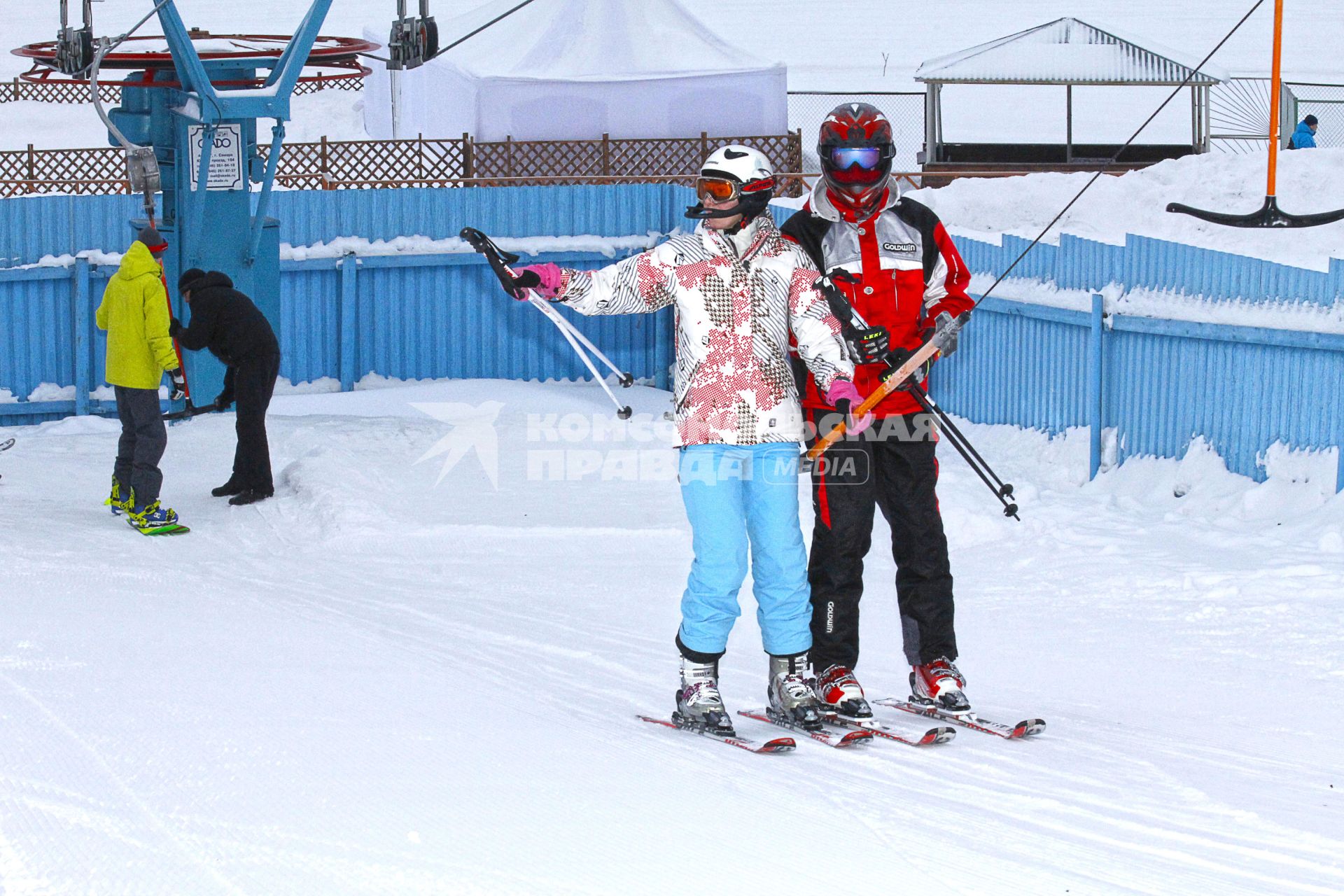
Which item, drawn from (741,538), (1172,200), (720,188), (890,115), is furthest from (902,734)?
(890,115)

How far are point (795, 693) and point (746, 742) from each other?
255mm

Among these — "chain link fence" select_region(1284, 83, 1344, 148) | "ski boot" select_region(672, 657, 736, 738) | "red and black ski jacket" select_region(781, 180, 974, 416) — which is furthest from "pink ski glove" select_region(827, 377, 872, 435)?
"chain link fence" select_region(1284, 83, 1344, 148)

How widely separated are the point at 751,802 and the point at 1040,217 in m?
12.5

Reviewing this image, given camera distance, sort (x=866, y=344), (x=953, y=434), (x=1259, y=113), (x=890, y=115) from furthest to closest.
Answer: (x=890, y=115) → (x=1259, y=113) → (x=953, y=434) → (x=866, y=344)

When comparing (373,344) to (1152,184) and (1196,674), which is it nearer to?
(1152,184)

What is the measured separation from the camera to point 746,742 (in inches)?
172

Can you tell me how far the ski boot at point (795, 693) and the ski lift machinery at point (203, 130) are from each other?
6.75 meters

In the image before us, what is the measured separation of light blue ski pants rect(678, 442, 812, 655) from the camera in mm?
4375

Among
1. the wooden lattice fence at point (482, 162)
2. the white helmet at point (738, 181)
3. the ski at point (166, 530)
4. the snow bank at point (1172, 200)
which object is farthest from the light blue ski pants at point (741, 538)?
the wooden lattice fence at point (482, 162)

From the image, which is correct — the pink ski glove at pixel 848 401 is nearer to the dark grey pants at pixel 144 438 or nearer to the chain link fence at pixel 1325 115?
the dark grey pants at pixel 144 438

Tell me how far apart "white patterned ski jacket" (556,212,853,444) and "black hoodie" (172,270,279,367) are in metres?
4.77

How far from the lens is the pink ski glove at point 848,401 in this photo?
169 inches

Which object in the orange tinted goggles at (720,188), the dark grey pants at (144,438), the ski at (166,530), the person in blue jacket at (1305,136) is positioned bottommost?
the ski at (166,530)

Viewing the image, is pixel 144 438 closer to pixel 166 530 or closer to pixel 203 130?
pixel 166 530
